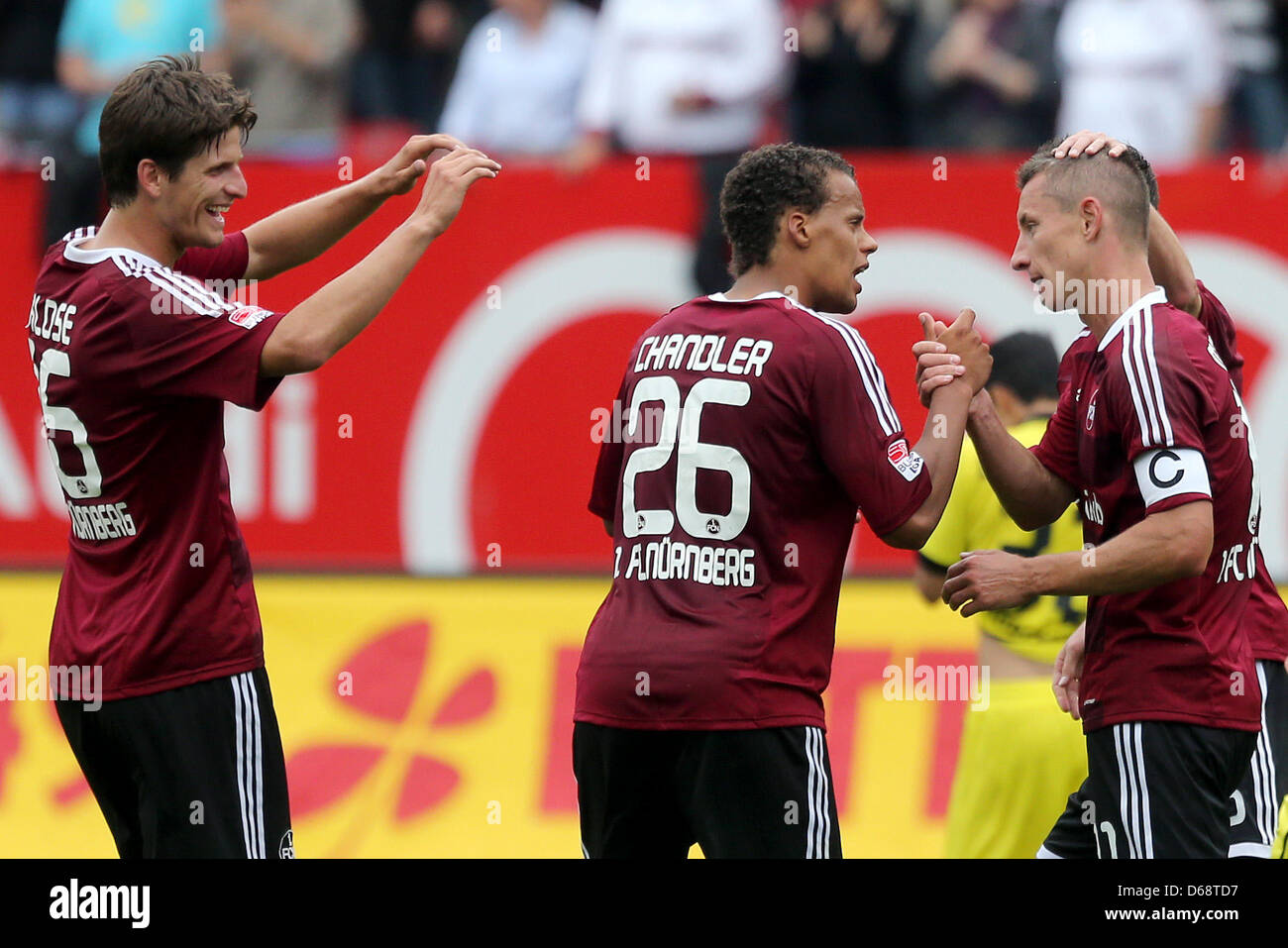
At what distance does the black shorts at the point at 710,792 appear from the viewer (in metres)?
4.60

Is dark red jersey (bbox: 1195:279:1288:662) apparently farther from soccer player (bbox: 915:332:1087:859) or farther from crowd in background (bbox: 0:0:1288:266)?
crowd in background (bbox: 0:0:1288:266)

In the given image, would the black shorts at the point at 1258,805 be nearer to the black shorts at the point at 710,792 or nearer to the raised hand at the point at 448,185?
the black shorts at the point at 710,792

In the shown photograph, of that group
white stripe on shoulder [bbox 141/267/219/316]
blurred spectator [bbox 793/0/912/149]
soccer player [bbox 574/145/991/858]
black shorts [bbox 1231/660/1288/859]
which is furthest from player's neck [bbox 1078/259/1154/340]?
blurred spectator [bbox 793/0/912/149]

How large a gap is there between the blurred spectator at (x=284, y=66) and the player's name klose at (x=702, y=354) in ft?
18.5

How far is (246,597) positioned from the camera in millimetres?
4867

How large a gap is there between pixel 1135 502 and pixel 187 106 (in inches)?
106

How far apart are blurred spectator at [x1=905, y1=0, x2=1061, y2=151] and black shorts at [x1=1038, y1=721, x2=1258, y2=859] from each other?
581 cm

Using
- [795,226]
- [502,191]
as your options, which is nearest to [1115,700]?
[795,226]

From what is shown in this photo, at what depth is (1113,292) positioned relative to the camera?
4820mm

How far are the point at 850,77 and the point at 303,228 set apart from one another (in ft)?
17.1

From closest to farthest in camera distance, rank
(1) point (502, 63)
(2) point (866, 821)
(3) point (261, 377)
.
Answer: (3) point (261, 377)
(2) point (866, 821)
(1) point (502, 63)

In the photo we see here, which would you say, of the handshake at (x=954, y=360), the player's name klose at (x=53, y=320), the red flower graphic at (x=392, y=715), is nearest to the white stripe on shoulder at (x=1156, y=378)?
the handshake at (x=954, y=360)

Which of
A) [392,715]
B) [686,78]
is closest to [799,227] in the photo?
[392,715]
